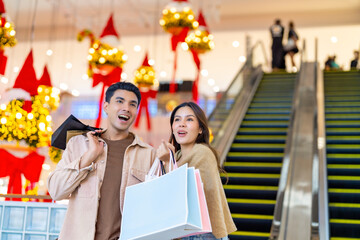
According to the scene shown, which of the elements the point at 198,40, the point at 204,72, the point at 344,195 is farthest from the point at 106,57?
the point at 204,72

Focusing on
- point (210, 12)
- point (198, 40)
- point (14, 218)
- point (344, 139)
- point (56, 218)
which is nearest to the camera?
point (56, 218)

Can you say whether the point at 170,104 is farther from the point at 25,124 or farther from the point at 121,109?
the point at 121,109

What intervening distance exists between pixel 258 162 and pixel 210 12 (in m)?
11.5

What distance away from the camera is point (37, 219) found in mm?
3586

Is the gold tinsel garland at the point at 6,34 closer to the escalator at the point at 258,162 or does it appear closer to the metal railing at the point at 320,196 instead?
the escalator at the point at 258,162

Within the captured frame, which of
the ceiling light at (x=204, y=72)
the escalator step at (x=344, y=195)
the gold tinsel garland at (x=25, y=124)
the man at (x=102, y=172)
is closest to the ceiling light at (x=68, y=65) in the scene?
the ceiling light at (x=204, y=72)

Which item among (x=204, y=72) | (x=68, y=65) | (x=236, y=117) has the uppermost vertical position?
(x=68, y=65)

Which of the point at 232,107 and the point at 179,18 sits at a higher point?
the point at 179,18

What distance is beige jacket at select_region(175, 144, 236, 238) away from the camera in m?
2.46

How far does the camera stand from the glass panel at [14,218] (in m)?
3.62

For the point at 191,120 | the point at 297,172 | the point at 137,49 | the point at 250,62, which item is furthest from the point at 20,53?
the point at 191,120

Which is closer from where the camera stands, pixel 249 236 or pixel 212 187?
pixel 212 187

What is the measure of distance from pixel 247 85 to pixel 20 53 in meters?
14.3

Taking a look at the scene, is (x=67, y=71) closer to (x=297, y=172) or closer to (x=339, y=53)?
(x=339, y=53)
